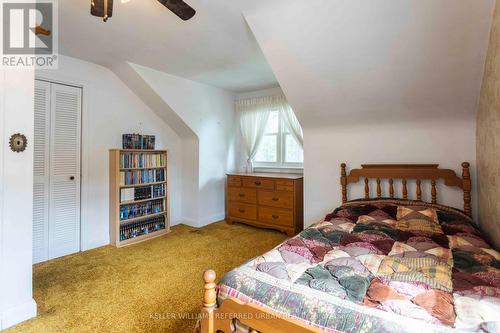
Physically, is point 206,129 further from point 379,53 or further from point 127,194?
point 379,53

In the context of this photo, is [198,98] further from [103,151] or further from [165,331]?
[165,331]

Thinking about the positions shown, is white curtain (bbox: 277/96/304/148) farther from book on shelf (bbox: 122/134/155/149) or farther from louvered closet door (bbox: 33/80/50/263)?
louvered closet door (bbox: 33/80/50/263)

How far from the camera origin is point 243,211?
4.12 m

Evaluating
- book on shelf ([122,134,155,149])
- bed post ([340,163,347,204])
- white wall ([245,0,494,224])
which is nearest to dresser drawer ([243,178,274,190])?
white wall ([245,0,494,224])

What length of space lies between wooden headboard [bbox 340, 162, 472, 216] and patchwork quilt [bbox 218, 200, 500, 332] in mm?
658

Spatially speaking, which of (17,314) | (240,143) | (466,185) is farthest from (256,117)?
(17,314)

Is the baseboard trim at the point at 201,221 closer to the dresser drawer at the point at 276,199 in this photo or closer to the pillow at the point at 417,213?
the dresser drawer at the point at 276,199

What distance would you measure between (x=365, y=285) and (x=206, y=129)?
3512 mm

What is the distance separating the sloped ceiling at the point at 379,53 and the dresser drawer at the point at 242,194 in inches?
66.3

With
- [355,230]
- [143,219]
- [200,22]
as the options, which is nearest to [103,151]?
[143,219]

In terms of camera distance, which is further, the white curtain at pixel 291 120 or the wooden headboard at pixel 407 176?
the white curtain at pixel 291 120

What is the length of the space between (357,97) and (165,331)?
8.92ft

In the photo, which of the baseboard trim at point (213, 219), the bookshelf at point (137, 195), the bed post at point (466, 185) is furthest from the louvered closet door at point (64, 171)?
the bed post at point (466, 185)

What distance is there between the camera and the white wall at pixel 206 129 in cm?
376
